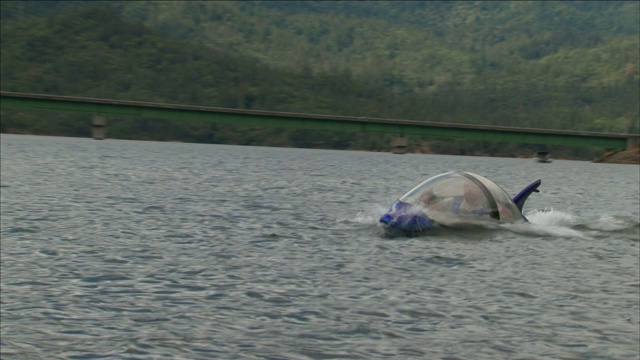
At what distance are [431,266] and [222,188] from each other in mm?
35638

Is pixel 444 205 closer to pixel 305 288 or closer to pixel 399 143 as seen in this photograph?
pixel 305 288

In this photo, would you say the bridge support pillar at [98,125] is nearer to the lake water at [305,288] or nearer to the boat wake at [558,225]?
the boat wake at [558,225]

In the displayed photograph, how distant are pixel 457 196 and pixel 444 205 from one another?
47cm

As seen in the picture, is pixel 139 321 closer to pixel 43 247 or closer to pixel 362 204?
pixel 43 247

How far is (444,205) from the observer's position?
30.4 m

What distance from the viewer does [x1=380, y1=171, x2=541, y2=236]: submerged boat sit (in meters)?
29.9

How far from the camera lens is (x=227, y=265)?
920 inches

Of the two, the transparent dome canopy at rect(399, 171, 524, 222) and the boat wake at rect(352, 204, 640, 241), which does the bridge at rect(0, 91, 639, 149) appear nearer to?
the boat wake at rect(352, 204, 640, 241)

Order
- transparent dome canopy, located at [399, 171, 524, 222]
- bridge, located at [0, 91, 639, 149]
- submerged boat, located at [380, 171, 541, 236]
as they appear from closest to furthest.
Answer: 1. submerged boat, located at [380, 171, 541, 236]
2. transparent dome canopy, located at [399, 171, 524, 222]
3. bridge, located at [0, 91, 639, 149]

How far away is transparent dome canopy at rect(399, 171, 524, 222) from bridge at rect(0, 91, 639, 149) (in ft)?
383

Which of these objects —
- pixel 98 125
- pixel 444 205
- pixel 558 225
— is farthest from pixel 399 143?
pixel 444 205

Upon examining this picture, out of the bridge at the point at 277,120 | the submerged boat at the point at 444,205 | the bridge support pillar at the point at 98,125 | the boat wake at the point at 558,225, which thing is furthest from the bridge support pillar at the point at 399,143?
the submerged boat at the point at 444,205

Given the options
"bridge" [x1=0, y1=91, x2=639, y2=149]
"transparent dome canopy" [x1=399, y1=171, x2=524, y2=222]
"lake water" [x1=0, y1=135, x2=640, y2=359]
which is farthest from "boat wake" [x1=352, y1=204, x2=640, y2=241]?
→ "bridge" [x1=0, y1=91, x2=639, y2=149]

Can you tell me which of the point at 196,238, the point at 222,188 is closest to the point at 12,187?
the point at 222,188
